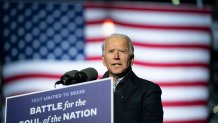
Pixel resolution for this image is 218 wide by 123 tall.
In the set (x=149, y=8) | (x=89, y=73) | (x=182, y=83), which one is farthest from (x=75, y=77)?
(x=149, y=8)

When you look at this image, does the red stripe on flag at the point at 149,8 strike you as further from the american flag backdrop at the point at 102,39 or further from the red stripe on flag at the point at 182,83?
the red stripe on flag at the point at 182,83

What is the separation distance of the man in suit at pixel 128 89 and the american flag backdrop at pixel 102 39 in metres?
3.70

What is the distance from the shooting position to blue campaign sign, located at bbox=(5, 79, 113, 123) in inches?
87.6

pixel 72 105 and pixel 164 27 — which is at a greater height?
pixel 164 27

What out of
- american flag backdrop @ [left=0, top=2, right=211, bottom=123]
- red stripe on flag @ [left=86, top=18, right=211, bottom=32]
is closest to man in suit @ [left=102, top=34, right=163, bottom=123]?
american flag backdrop @ [left=0, top=2, right=211, bottom=123]

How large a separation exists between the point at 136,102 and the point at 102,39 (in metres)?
4.06

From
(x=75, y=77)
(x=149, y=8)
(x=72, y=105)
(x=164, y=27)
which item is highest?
(x=149, y=8)

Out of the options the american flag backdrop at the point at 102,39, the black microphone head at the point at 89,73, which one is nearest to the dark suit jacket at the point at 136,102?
the black microphone head at the point at 89,73

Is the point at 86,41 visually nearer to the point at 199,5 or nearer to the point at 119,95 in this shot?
the point at 199,5

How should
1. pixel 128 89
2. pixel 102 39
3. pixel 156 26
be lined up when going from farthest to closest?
pixel 156 26 < pixel 102 39 < pixel 128 89

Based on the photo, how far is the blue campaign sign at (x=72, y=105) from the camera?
2.22m

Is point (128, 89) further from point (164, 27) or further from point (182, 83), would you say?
point (164, 27)

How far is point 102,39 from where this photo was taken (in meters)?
6.60

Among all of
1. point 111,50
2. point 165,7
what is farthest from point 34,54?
point 111,50
